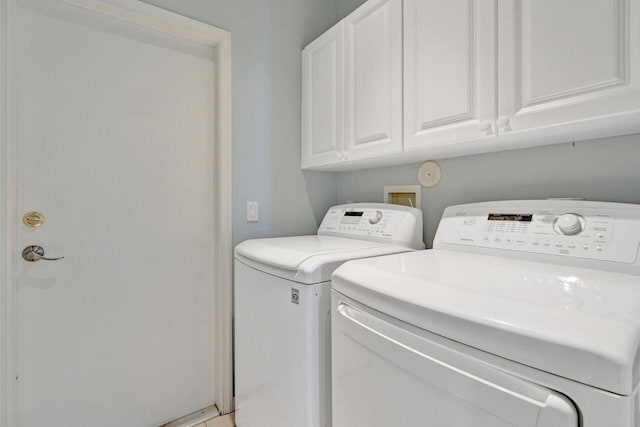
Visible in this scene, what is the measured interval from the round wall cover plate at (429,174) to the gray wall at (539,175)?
25 millimetres

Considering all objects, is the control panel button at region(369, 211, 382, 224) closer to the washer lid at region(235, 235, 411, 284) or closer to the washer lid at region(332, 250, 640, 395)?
the washer lid at region(235, 235, 411, 284)

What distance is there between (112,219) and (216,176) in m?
0.54

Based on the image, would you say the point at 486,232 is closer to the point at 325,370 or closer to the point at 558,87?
the point at 558,87

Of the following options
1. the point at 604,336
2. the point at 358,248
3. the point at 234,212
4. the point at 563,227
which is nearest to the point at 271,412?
the point at 358,248

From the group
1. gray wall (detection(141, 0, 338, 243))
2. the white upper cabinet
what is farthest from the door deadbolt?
the white upper cabinet

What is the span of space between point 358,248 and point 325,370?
1.57 feet

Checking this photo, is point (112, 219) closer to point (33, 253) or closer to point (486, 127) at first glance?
point (33, 253)

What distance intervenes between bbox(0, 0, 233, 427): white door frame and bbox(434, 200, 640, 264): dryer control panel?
1.14 meters

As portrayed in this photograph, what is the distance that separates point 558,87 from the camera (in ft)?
2.90

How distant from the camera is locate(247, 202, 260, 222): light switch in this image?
1781mm

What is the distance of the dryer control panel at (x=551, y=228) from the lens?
0.88 metres

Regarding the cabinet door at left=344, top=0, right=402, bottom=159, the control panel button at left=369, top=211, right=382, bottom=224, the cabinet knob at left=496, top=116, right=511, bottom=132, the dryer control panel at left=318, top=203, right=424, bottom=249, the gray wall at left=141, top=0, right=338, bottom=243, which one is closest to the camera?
the cabinet knob at left=496, top=116, right=511, bottom=132

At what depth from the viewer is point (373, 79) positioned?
4.73 ft

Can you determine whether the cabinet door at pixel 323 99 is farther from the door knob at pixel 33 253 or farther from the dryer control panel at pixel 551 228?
the door knob at pixel 33 253
